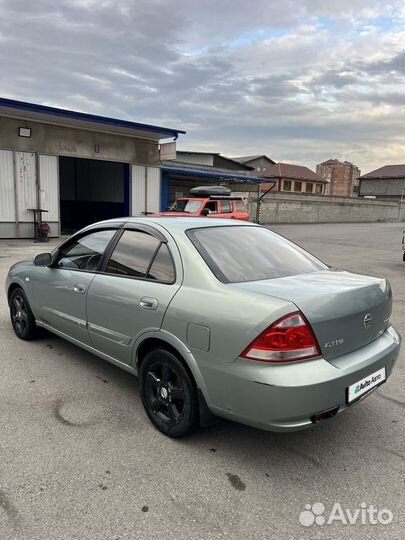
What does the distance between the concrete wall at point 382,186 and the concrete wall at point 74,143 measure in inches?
2355

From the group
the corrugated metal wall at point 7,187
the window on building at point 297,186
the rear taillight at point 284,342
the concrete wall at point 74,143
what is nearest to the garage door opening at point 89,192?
the concrete wall at point 74,143

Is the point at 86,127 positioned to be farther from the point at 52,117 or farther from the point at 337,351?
the point at 337,351

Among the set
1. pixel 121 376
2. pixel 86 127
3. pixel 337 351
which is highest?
pixel 86 127

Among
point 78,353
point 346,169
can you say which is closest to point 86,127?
point 78,353

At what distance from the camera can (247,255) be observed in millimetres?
3113

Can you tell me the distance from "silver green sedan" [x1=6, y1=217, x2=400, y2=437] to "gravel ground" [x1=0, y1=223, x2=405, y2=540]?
310 mm

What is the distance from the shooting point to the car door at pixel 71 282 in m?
3.64

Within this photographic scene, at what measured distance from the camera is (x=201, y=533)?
6.66 ft

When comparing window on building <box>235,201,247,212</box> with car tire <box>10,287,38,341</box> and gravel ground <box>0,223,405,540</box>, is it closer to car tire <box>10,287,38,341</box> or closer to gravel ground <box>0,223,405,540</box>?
car tire <box>10,287,38,341</box>

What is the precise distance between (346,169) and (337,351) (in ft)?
354

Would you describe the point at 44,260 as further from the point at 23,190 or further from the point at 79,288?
the point at 23,190

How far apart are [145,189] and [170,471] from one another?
1631 centimetres

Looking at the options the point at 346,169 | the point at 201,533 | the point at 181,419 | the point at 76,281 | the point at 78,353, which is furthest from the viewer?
the point at 346,169

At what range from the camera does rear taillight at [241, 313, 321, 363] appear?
2295mm
